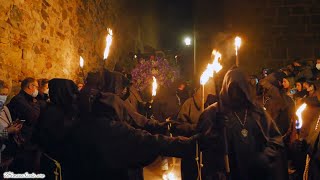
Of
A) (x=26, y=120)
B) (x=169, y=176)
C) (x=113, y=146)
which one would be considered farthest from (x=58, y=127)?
(x=169, y=176)

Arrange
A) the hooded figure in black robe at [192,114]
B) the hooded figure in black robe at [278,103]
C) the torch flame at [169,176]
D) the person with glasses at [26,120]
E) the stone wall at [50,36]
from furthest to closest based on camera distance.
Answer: the torch flame at [169,176] → the stone wall at [50,36] → the hooded figure in black robe at [278,103] → the hooded figure in black robe at [192,114] → the person with glasses at [26,120]

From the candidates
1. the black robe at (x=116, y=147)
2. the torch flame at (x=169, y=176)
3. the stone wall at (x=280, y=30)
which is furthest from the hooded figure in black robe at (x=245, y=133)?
the stone wall at (x=280, y=30)

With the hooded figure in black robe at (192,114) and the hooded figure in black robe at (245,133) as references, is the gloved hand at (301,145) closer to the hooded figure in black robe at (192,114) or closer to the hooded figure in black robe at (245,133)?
the hooded figure in black robe at (245,133)

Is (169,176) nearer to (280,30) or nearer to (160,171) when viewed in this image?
(160,171)

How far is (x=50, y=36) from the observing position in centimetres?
857

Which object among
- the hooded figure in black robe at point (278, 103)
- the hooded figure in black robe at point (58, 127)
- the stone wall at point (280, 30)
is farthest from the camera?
the stone wall at point (280, 30)

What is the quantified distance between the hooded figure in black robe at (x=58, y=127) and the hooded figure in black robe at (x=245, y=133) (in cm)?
161

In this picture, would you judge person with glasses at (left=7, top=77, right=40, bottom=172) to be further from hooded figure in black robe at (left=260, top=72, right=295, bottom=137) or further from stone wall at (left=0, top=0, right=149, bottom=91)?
hooded figure in black robe at (left=260, top=72, right=295, bottom=137)

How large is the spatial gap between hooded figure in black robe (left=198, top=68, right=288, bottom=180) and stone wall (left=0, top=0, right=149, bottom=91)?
4252 millimetres

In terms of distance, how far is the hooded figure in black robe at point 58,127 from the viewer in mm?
3715

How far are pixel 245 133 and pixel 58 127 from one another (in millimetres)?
2206

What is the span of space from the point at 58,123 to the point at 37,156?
5.72 ft

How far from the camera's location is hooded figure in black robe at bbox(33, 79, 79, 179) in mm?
3715

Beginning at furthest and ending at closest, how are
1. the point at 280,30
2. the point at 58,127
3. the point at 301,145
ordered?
the point at 280,30 → the point at 301,145 → the point at 58,127
